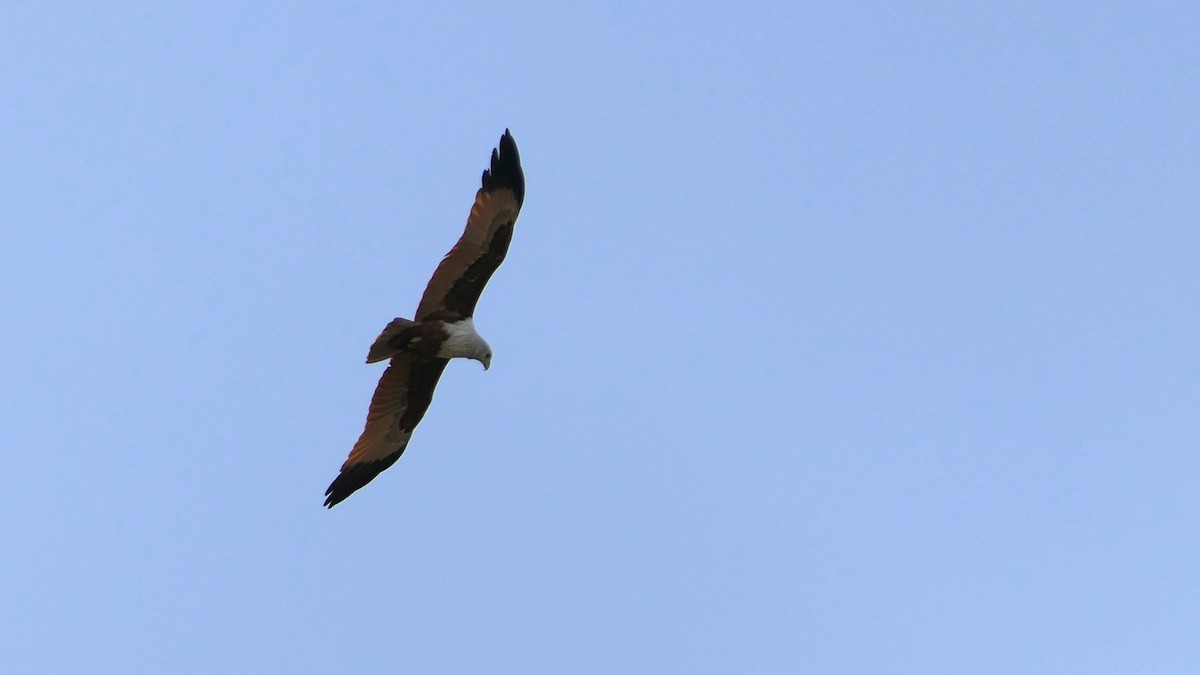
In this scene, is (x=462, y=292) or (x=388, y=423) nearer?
(x=462, y=292)

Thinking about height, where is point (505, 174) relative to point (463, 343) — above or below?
above

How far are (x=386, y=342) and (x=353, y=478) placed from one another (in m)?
1.91

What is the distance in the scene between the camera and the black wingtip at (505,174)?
51.1ft

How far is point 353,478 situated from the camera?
16.3 metres

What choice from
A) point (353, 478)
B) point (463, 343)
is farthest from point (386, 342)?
point (353, 478)

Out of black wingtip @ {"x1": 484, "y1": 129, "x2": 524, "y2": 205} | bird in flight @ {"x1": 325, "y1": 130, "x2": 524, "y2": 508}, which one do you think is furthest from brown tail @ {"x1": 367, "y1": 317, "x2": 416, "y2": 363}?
black wingtip @ {"x1": 484, "y1": 129, "x2": 524, "y2": 205}

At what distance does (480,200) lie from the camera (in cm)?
1555

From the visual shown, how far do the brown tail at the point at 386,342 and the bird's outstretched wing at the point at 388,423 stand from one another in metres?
0.81

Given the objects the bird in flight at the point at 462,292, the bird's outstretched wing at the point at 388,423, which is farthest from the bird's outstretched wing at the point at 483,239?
the bird's outstretched wing at the point at 388,423

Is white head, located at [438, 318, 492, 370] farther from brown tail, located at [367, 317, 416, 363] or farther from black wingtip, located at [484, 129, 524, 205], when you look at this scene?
black wingtip, located at [484, 129, 524, 205]

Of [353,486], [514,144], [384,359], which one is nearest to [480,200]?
[514,144]

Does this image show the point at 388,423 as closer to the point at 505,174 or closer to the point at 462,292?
the point at 462,292

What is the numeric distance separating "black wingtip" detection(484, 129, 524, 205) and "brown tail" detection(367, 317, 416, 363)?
1.59 metres

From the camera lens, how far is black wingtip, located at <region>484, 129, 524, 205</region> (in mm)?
15562
